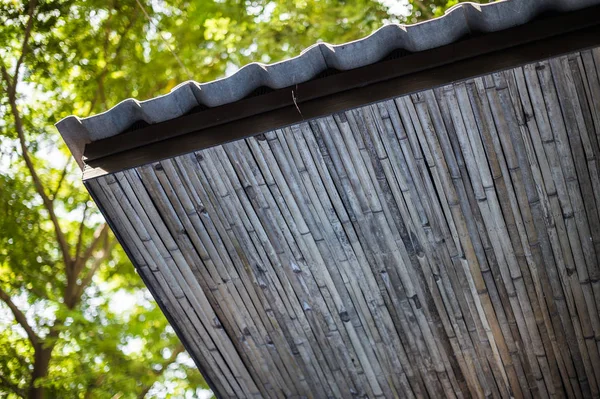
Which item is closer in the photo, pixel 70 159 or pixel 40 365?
pixel 40 365

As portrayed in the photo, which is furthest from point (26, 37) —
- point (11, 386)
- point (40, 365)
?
point (11, 386)

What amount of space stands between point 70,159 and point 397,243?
227 inches

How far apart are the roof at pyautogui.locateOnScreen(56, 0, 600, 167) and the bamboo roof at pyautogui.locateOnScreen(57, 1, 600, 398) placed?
189 millimetres

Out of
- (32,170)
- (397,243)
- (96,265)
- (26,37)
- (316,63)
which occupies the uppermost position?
(26,37)

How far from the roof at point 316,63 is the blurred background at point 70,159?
11.2 feet

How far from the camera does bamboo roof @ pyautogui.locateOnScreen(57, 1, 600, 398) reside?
9.59ft

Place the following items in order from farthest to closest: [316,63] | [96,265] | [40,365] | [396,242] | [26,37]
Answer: [96,265] → [40,365] → [26,37] → [396,242] → [316,63]

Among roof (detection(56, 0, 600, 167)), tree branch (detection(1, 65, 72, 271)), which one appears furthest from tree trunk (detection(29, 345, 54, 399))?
roof (detection(56, 0, 600, 167))

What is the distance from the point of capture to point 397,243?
323 centimetres

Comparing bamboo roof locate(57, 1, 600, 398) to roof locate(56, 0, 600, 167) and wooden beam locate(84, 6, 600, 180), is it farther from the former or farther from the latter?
roof locate(56, 0, 600, 167)

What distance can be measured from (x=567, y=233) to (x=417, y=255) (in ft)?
2.20

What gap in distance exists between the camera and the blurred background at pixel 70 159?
21.4ft

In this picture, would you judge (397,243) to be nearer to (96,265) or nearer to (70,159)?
(96,265)

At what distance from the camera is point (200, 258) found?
3.31m
